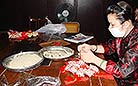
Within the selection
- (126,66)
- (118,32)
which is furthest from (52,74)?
(118,32)

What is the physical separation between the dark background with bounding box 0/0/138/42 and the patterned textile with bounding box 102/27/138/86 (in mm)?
2681

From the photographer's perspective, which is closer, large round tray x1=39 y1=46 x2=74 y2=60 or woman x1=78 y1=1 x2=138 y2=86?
woman x1=78 y1=1 x2=138 y2=86


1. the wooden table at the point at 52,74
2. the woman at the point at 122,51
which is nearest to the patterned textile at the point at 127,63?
the woman at the point at 122,51

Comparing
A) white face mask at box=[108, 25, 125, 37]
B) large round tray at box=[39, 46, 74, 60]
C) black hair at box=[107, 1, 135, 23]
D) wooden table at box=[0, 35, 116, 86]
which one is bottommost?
wooden table at box=[0, 35, 116, 86]

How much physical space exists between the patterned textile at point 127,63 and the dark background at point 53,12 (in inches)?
106

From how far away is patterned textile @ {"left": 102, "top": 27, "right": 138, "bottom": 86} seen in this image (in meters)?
1.47

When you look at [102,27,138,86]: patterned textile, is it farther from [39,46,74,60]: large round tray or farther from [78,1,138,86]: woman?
[39,46,74,60]: large round tray

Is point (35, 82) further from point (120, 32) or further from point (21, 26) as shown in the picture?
point (21, 26)

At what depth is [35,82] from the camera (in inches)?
50.5

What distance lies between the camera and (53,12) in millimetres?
4566

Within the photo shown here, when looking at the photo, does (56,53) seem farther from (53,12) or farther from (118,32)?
(53,12)

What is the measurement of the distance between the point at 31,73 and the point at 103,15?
11.0ft

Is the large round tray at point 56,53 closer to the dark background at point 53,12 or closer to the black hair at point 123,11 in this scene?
the black hair at point 123,11

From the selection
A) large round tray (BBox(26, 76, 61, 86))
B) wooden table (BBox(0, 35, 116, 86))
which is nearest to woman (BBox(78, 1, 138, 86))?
wooden table (BBox(0, 35, 116, 86))
